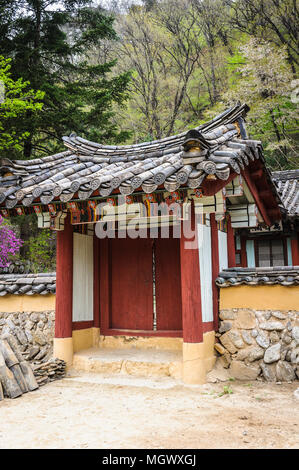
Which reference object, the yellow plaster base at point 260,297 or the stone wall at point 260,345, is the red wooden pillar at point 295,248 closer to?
the yellow plaster base at point 260,297

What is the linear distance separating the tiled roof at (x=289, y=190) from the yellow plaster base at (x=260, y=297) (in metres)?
4.00

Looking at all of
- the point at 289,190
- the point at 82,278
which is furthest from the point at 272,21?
the point at 82,278

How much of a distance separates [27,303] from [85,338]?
1.52m

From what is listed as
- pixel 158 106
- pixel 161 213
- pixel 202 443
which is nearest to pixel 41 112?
pixel 158 106

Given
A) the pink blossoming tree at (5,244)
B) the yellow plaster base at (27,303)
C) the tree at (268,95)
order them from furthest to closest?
the tree at (268,95), the pink blossoming tree at (5,244), the yellow plaster base at (27,303)

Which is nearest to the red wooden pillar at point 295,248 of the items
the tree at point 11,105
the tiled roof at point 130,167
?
the tiled roof at point 130,167

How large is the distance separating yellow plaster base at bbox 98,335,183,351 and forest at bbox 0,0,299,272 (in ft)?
25.1

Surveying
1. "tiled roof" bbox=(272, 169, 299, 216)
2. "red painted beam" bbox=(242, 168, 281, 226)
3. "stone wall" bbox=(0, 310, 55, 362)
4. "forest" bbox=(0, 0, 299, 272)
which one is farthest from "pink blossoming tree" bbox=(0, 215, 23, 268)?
"tiled roof" bbox=(272, 169, 299, 216)

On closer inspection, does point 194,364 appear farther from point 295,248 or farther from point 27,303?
point 295,248

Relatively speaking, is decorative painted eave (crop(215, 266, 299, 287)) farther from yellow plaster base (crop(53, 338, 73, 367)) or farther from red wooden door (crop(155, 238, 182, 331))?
yellow plaster base (crop(53, 338, 73, 367))

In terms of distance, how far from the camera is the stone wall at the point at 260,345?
6.24 m

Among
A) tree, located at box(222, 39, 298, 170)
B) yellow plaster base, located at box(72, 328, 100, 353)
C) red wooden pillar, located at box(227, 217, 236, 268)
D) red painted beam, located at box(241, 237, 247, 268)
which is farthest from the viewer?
tree, located at box(222, 39, 298, 170)

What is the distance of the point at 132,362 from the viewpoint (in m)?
6.54

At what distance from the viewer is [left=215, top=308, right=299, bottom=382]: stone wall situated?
20.5 feet
